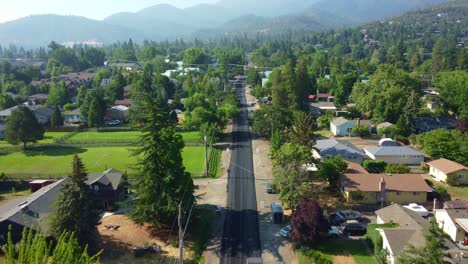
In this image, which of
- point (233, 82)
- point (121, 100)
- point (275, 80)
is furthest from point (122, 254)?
point (233, 82)

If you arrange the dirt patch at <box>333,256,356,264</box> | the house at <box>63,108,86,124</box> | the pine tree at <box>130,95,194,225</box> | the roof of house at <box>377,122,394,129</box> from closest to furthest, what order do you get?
the dirt patch at <box>333,256,356,264</box>
the pine tree at <box>130,95,194,225</box>
the roof of house at <box>377,122,394,129</box>
the house at <box>63,108,86,124</box>

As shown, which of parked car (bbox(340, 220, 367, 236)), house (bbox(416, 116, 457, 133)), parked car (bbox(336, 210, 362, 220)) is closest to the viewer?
parked car (bbox(340, 220, 367, 236))

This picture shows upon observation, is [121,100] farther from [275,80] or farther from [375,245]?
[375,245]

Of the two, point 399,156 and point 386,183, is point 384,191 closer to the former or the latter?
point 386,183

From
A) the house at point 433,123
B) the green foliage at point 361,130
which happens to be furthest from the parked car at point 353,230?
the house at point 433,123

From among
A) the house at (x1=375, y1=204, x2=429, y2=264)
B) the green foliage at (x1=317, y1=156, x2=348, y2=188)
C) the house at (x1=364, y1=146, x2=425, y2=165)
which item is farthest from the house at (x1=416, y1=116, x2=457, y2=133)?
the house at (x1=375, y1=204, x2=429, y2=264)

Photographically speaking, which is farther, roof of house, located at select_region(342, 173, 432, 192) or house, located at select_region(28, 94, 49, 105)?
house, located at select_region(28, 94, 49, 105)

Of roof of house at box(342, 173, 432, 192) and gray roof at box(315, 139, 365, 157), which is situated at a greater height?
gray roof at box(315, 139, 365, 157)

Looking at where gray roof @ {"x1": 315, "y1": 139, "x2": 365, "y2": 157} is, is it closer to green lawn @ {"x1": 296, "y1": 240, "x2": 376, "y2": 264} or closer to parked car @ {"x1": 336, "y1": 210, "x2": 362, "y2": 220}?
parked car @ {"x1": 336, "y1": 210, "x2": 362, "y2": 220}

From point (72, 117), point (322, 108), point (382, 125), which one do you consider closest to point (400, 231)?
point (382, 125)
